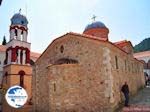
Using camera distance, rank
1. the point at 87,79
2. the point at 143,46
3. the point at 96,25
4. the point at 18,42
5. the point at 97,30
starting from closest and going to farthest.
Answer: the point at 87,79 → the point at 97,30 → the point at 96,25 → the point at 18,42 → the point at 143,46

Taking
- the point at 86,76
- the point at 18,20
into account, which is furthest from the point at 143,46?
the point at 86,76

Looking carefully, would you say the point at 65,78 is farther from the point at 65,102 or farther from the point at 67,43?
the point at 67,43

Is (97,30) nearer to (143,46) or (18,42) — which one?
(18,42)

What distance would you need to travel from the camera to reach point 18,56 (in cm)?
2997

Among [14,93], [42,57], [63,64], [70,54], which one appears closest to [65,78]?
[63,64]

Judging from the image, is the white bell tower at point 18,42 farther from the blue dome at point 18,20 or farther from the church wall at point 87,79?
the church wall at point 87,79

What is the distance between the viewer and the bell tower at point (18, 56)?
2898 cm

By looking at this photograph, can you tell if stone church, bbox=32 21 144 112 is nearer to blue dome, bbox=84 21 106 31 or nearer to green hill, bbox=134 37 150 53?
blue dome, bbox=84 21 106 31

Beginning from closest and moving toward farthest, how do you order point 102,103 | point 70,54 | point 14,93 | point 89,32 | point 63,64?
point 14,93, point 102,103, point 63,64, point 70,54, point 89,32

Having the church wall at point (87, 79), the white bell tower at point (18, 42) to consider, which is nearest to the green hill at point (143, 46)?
the white bell tower at point (18, 42)

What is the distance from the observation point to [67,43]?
59.4ft

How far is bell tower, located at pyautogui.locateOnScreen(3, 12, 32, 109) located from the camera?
2898cm

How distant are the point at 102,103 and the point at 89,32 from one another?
12.7 metres

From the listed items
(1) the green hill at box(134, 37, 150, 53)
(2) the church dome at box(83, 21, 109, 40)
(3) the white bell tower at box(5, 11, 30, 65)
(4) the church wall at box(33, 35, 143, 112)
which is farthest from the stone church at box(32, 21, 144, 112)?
(1) the green hill at box(134, 37, 150, 53)
